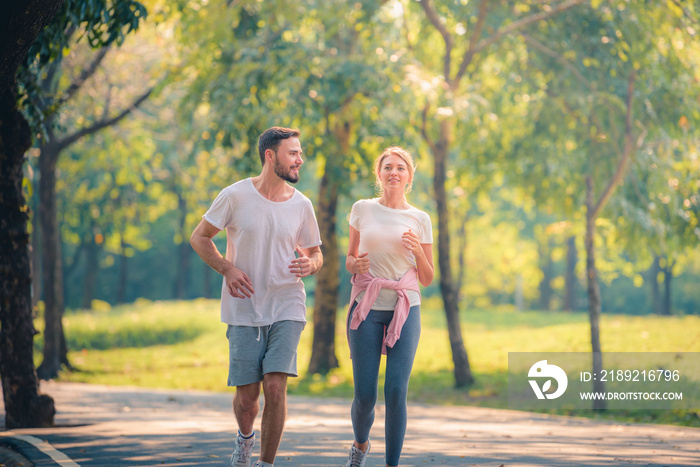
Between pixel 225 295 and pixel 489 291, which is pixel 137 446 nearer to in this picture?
pixel 225 295

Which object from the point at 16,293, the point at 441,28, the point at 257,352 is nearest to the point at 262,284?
the point at 257,352

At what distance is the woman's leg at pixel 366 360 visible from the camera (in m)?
5.04

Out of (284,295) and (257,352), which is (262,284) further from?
(257,352)

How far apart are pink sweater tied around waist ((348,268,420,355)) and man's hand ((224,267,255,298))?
736 millimetres

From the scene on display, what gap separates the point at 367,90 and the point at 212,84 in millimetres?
2778

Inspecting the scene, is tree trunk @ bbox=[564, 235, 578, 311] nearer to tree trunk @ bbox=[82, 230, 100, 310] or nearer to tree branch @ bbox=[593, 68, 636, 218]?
tree trunk @ bbox=[82, 230, 100, 310]

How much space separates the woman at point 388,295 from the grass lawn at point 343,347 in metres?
6.54

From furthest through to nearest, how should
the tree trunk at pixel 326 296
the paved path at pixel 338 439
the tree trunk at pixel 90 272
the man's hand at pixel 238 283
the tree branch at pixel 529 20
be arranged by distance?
the tree trunk at pixel 90 272 < the tree trunk at pixel 326 296 < the tree branch at pixel 529 20 < the paved path at pixel 338 439 < the man's hand at pixel 238 283

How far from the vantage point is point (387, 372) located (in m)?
5.02

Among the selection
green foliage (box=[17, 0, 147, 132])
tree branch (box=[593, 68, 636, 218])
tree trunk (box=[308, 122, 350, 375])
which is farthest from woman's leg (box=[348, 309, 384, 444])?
tree trunk (box=[308, 122, 350, 375])

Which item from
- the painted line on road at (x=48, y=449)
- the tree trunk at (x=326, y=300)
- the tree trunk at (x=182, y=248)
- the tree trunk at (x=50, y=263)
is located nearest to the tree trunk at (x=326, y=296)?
the tree trunk at (x=326, y=300)

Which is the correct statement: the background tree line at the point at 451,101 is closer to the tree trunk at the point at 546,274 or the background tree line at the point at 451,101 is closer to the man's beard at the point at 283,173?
the man's beard at the point at 283,173

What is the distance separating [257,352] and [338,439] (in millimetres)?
3071

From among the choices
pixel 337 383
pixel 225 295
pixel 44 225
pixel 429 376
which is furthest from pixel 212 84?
pixel 225 295
